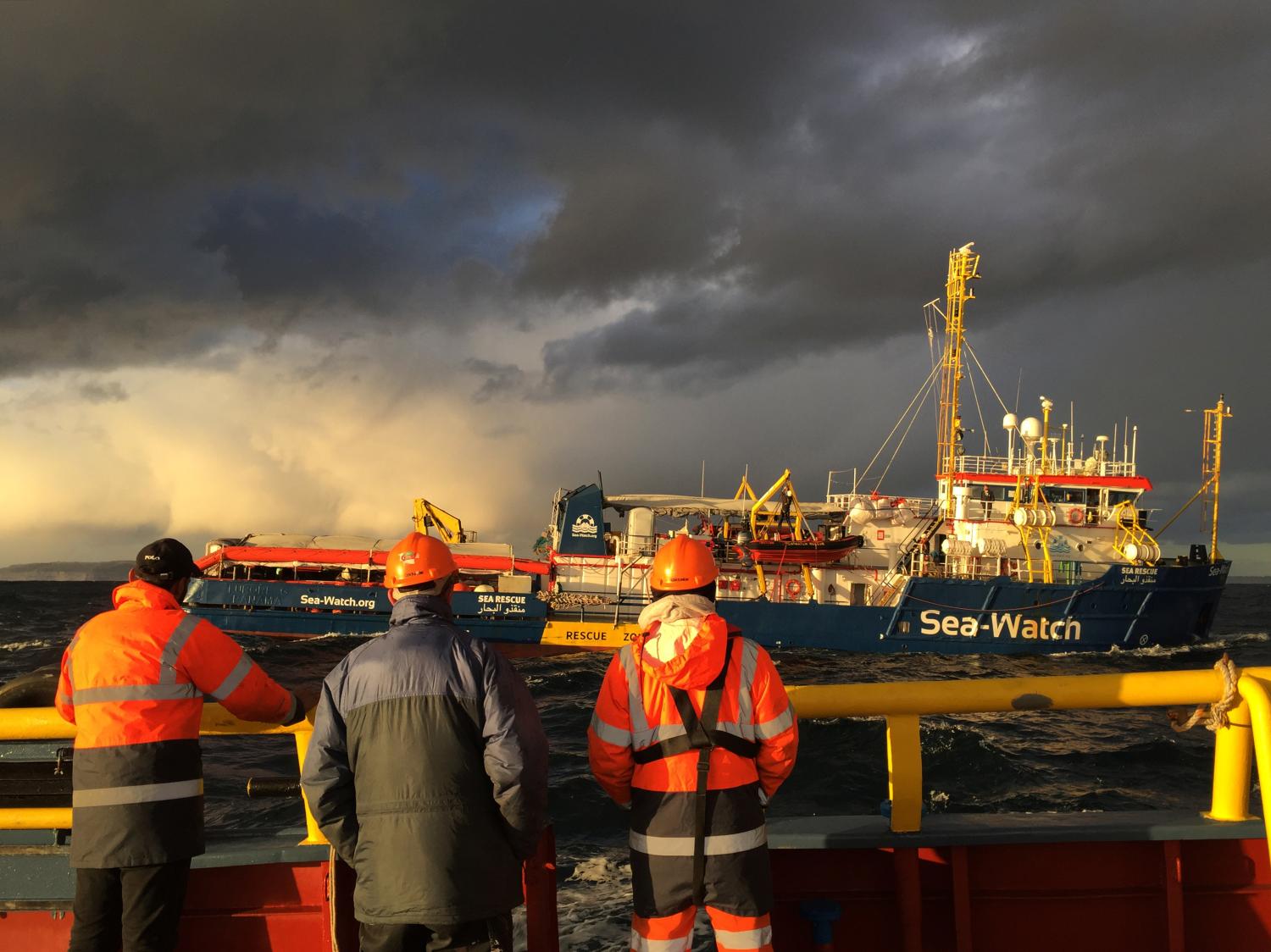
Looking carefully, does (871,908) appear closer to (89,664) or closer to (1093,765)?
(89,664)

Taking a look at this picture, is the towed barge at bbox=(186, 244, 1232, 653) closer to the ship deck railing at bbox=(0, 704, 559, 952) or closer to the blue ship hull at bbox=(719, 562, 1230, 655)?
the blue ship hull at bbox=(719, 562, 1230, 655)

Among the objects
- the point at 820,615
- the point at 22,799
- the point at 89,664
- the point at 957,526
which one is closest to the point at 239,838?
the point at 22,799

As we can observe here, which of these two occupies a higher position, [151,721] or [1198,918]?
[151,721]

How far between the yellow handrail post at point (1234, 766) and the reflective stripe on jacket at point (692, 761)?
4.94 ft

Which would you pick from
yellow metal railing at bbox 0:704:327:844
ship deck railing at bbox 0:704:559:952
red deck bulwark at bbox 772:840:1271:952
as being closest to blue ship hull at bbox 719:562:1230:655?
red deck bulwark at bbox 772:840:1271:952

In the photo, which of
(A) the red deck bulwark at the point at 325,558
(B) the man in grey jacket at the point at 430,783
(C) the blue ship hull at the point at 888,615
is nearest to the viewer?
(B) the man in grey jacket at the point at 430,783

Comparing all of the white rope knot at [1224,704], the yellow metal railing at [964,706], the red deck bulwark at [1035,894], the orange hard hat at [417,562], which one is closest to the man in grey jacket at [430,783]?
the orange hard hat at [417,562]

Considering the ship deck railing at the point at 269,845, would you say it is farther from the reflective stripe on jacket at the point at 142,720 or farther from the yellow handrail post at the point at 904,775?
the yellow handrail post at the point at 904,775

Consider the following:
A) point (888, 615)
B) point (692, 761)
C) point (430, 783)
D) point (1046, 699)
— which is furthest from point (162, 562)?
point (888, 615)

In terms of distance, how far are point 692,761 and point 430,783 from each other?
710 mm

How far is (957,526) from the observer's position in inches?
917

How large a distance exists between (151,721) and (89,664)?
25cm

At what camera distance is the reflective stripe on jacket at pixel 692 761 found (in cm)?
242

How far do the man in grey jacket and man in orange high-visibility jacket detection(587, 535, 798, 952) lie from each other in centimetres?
30
